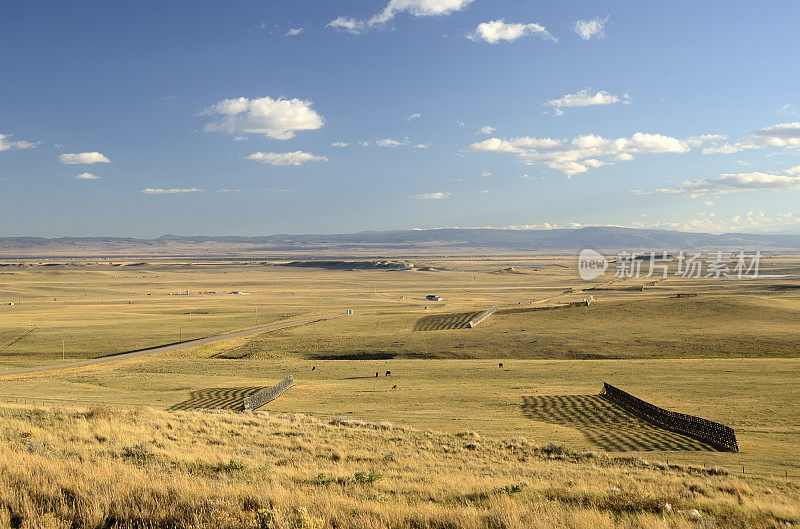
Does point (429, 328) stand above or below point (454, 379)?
below

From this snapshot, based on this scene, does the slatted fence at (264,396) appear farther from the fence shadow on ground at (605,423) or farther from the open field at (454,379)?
the fence shadow on ground at (605,423)

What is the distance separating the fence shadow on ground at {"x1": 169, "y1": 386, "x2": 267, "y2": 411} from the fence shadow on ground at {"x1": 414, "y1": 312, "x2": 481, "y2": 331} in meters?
39.0

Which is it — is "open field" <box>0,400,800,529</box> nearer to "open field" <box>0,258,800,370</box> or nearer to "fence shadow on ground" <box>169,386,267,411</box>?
"fence shadow on ground" <box>169,386,267,411</box>

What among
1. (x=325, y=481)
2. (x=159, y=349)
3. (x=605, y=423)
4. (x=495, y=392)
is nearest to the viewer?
(x=325, y=481)

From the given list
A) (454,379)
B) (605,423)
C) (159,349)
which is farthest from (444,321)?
(605,423)

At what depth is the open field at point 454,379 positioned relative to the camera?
16.4 m

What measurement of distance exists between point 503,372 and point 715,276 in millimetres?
167053

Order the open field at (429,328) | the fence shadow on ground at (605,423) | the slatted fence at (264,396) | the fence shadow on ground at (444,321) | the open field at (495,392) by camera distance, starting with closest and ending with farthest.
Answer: the fence shadow on ground at (605,423) → the open field at (495,392) → the slatted fence at (264,396) → the open field at (429,328) → the fence shadow on ground at (444,321)

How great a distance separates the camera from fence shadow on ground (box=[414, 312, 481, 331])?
7844 centimetres

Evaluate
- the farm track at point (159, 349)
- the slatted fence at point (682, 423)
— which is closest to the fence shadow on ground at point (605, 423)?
the slatted fence at point (682, 423)

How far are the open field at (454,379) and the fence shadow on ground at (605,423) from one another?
0.16 metres

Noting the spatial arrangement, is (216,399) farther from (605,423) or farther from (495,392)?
(605,423)

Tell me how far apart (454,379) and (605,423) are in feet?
55.8

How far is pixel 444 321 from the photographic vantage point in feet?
274
